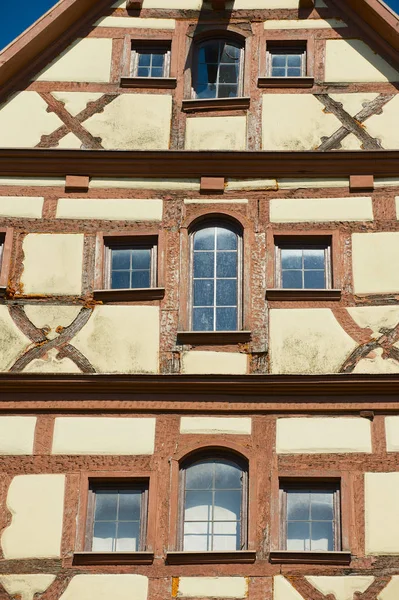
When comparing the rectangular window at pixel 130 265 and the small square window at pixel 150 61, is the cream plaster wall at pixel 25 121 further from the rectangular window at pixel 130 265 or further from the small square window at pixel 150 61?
the rectangular window at pixel 130 265

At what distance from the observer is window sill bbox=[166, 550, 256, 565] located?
15.2m

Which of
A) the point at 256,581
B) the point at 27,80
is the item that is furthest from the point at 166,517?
the point at 27,80

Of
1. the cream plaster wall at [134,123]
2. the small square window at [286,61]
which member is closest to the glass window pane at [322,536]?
the cream plaster wall at [134,123]

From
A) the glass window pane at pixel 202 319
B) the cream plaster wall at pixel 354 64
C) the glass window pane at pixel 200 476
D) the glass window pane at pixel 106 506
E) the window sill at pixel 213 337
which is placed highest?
the cream plaster wall at pixel 354 64

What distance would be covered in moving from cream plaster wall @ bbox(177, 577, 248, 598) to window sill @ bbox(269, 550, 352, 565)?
425 millimetres

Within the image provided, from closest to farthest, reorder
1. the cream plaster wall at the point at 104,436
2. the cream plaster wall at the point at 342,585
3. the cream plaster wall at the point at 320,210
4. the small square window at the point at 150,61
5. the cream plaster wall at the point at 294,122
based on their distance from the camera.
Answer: the cream plaster wall at the point at 342,585, the cream plaster wall at the point at 104,436, the cream plaster wall at the point at 320,210, the cream plaster wall at the point at 294,122, the small square window at the point at 150,61

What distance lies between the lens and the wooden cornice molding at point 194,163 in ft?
58.9

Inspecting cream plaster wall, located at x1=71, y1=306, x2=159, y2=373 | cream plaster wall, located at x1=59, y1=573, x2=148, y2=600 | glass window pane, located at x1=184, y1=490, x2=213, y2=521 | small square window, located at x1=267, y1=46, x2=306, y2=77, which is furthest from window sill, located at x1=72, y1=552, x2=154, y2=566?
small square window, located at x1=267, y1=46, x2=306, y2=77

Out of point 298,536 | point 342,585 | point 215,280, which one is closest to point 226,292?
point 215,280

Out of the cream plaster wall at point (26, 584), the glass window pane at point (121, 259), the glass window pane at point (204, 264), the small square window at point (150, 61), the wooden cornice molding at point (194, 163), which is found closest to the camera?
the cream plaster wall at point (26, 584)

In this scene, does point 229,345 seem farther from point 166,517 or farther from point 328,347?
point 166,517

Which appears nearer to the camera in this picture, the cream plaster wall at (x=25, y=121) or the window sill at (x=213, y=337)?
the window sill at (x=213, y=337)

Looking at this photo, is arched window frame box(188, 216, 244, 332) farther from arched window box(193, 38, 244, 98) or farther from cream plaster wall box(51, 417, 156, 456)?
arched window box(193, 38, 244, 98)

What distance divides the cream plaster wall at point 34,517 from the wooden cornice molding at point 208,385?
109 cm
